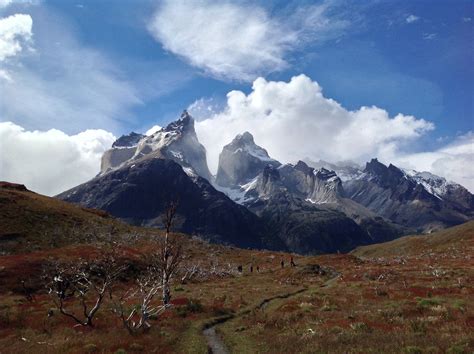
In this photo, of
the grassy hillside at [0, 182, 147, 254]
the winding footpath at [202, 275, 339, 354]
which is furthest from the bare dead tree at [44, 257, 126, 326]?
the grassy hillside at [0, 182, 147, 254]

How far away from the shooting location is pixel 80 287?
54.2 meters

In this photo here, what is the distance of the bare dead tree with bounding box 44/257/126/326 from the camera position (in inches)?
1192

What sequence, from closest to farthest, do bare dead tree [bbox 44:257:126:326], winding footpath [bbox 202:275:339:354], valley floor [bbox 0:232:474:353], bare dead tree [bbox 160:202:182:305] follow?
valley floor [bbox 0:232:474:353], winding footpath [bbox 202:275:339:354], bare dead tree [bbox 44:257:126:326], bare dead tree [bbox 160:202:182:305]

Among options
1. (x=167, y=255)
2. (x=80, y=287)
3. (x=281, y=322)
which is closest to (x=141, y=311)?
(x=281, y=322)

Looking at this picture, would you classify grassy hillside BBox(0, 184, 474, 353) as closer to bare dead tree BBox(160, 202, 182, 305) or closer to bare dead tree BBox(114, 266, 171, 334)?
bare dead tree BBox(114, 266, 171, 334)

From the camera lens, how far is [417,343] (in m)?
18.7

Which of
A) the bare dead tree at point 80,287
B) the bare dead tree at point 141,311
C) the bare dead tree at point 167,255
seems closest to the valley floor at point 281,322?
the bare dead tree at point 141,311

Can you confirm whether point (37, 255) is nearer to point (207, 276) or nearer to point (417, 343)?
point (207, 276)

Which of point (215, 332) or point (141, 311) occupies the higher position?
point (141, 311)

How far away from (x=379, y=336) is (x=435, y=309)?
1000 centimetres

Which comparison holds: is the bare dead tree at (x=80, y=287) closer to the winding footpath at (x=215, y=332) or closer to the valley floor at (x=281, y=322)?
the valley floor at (x=281, y=322)

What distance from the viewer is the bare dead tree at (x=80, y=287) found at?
30.3 m

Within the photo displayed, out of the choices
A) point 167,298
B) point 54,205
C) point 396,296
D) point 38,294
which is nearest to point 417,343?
point 396,296

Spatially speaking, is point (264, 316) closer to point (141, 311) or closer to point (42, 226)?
point (141, 311)
